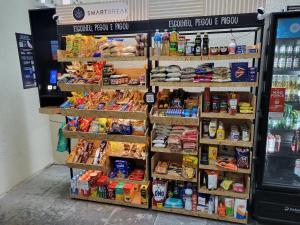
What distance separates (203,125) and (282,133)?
100 centimetres

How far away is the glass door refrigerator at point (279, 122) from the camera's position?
2.47 metres

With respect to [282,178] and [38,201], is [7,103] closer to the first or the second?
[38,201]

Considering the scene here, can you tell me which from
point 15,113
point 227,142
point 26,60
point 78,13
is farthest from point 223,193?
point 26,60

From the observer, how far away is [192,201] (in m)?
2.91

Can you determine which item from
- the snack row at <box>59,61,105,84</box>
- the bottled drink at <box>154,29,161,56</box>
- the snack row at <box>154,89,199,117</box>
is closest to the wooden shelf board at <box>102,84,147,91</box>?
the snack row at <box>59,61,105,84</box>

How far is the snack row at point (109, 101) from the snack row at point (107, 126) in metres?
0.19

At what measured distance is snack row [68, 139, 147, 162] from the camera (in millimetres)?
3099

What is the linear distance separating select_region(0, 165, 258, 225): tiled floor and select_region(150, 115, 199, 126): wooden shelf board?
3.73 feet

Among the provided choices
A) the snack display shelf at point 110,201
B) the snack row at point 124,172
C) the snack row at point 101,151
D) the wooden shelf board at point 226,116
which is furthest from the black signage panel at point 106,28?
the snack display shelf at point 110,201

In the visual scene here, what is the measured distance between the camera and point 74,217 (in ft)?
9.61

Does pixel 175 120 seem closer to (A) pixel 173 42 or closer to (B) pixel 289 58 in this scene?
(A) pixel 173 42

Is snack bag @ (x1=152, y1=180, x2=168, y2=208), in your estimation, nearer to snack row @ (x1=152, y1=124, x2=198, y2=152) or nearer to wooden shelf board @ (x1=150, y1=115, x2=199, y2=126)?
snack row @ (x1=152, y1=124, x2=198, y2=152)

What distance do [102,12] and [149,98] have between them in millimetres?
1116

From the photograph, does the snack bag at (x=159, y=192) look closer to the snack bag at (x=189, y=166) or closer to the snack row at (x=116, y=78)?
the snack bag at (x=189, y=166)
